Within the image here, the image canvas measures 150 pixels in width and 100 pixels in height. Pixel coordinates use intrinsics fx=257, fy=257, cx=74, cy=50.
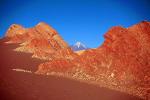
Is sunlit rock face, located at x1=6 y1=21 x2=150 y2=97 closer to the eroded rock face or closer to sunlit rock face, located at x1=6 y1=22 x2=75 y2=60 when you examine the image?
the eroded rock face

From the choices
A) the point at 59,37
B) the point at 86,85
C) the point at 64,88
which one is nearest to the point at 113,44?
the point at 86,85

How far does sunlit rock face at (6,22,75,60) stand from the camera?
136250 mm

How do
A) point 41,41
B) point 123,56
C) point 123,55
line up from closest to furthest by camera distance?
point 123,56 < point 123,55 < point 41,41

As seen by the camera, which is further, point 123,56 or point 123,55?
point 123,55

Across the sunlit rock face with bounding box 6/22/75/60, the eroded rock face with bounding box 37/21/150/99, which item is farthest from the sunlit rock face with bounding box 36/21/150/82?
the sunlit rock face with bounding box 6/22/75/60

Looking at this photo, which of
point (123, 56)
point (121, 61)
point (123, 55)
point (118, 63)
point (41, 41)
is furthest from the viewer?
point (41, 41)

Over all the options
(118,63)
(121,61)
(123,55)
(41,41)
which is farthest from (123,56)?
(41,41)

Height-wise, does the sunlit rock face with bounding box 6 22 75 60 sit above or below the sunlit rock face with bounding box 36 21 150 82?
above

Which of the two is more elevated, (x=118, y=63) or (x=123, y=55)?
(x=123, y=55)

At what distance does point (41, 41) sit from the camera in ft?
481

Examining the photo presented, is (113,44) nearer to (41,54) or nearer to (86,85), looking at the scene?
(86,85)

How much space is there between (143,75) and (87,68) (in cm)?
1845

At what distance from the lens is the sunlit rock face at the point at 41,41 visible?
136250 mm

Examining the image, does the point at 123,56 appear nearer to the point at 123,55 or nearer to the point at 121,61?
the point at 123,55
